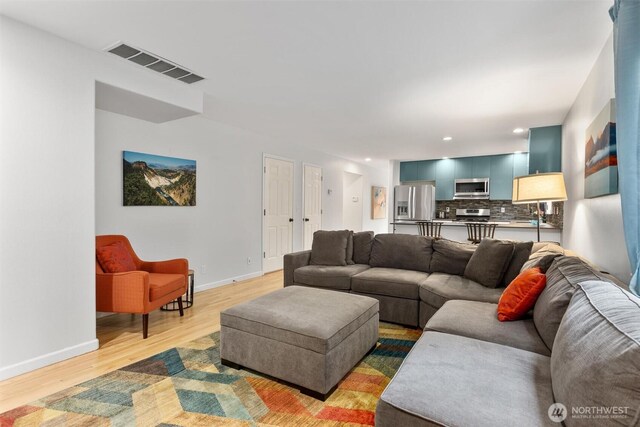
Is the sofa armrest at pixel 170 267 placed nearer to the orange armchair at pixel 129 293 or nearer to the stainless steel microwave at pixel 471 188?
the orange armchair at pixel 129 293

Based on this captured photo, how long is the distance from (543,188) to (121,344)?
4.21 m

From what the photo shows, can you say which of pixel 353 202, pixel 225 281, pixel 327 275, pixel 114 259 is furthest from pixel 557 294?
pixel 353 202

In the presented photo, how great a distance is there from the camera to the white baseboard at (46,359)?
85.6 inches

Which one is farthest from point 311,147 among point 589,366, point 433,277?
point 589,366

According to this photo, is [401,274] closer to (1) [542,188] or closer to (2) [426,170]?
(1) [542,188]

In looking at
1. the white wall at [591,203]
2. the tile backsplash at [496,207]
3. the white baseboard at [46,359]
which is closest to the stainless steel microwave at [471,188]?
the tile backsplash at [496,207]

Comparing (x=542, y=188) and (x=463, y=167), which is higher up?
(x=463, y=167)

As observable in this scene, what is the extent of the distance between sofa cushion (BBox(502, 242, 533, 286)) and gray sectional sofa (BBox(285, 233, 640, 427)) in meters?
0.68

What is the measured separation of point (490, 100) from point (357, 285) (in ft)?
8.17

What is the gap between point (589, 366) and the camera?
3.24 feet

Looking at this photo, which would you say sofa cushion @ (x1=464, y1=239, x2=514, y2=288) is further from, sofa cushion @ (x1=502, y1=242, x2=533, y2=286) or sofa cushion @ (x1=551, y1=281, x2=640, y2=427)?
sofa cushion @ (x1=551, y1=281, x2=640, y2=427)

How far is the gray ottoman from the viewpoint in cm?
193

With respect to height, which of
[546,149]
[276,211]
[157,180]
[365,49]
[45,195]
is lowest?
[276,211]

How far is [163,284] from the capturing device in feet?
9.84
